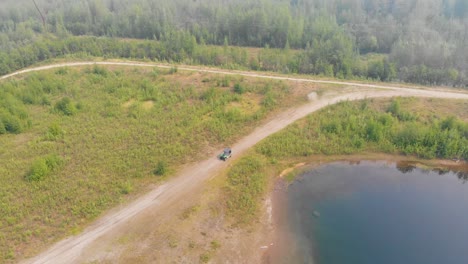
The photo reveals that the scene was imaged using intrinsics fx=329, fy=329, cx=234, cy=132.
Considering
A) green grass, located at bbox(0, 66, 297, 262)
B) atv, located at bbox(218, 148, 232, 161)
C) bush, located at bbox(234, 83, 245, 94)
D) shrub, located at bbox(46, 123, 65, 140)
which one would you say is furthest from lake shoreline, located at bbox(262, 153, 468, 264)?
shrub, located at bbox(46, 123, 65, 140)

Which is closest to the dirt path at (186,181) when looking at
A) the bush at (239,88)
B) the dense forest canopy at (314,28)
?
the bush at (239,88)

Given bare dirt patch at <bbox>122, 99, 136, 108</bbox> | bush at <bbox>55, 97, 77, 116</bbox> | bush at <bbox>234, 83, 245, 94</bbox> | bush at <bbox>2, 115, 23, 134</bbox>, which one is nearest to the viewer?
bush at <bbox>2, 115, 23, 134</bbox>

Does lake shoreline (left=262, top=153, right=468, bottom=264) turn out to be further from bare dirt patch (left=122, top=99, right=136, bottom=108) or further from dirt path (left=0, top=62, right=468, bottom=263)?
bare dirt patch (left=122, top=99, right=136, bottom=108)

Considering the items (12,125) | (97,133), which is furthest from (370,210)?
(12,125)

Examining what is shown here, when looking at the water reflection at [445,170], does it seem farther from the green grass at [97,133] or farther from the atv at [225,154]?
the atv at [225,154]

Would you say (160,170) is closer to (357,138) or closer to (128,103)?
(128,103)

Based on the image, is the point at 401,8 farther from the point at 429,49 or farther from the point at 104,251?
the point at 104,251

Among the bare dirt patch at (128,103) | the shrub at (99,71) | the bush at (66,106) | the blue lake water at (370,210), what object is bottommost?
the blue lake water at (370,210)
